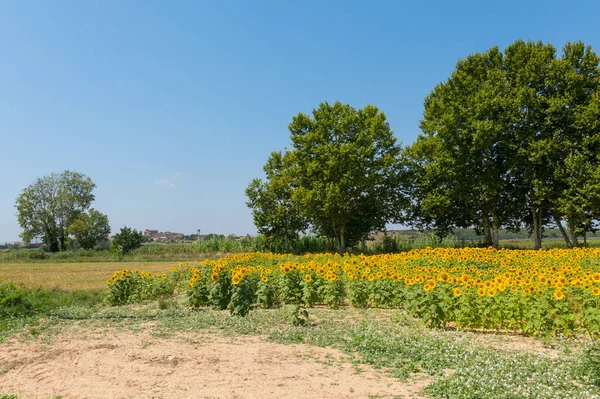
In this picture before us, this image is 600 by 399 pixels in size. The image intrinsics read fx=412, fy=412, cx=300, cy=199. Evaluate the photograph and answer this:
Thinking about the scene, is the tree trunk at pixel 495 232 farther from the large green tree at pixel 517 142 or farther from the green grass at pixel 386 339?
the green grass at pixel 386 339

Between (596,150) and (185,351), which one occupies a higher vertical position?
(596,150)

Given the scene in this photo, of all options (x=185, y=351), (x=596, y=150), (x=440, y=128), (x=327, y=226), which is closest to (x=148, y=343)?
(x=185, y=351)

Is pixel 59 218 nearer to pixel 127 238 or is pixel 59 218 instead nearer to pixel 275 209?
pixel 127 238

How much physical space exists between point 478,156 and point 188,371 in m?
24.4

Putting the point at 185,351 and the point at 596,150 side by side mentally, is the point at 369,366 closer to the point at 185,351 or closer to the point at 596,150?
the point at 185,351

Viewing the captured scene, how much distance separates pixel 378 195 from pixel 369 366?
80.6 ft

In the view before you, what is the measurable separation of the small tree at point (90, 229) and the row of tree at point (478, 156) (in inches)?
1727

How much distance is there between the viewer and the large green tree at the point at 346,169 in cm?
2756

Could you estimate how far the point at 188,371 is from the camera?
5027mm

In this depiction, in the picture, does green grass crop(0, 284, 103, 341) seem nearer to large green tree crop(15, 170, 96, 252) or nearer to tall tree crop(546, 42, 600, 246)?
tall tree crop(546, 42, 600, 246)

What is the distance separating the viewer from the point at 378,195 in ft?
95.6

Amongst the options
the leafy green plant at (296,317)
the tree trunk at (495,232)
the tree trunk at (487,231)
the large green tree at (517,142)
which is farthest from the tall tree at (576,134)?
the leafy green plant at (296,317)

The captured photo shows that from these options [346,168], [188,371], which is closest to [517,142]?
[346,168]

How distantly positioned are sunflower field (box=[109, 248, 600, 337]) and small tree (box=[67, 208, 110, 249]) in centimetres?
5702
